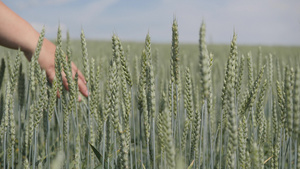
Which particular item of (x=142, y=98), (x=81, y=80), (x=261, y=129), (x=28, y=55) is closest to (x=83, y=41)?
(x=142, y=98)

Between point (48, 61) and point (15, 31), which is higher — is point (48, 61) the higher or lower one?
the lower one

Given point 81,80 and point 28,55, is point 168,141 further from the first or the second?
point 28,55

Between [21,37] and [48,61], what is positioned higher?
[21,37]

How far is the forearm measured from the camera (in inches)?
49.7

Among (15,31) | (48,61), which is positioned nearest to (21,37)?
(15,31)

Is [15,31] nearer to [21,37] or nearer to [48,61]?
[21,37]

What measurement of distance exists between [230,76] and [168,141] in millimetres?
305

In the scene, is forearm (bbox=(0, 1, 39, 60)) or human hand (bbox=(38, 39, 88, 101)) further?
human hand (bbox=(38, 39, 88, 101))

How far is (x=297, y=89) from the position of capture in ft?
2.16

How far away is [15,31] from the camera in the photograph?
1.31m

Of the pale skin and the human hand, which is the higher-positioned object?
the pale skin

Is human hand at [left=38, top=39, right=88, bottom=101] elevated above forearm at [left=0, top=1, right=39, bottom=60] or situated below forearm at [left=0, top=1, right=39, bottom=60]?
below

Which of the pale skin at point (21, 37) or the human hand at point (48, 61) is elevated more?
the pale skin at point (21, 37)

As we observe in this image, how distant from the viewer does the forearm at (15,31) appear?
4.14 ft
